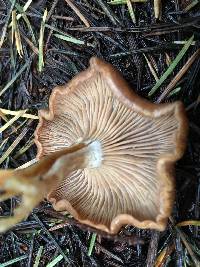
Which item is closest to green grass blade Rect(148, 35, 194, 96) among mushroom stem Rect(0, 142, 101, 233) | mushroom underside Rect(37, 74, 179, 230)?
mushroom underside Rect(37, 74, 179, 230)

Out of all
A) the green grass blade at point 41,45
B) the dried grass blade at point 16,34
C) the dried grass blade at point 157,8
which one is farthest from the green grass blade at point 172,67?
the dried grass blade at point 16,34

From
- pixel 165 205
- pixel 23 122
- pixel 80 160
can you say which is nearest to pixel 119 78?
pixel 80 160

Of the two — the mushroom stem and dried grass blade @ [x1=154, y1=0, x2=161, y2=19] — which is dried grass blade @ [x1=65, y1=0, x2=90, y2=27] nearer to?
dried grass blade @ [x1=154, y1=0, x2=161, y2=19]

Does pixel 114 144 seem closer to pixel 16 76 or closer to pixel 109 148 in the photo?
pixel 109 148

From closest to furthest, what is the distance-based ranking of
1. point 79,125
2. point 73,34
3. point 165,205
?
point 165,205
point 79,125
point 73,34

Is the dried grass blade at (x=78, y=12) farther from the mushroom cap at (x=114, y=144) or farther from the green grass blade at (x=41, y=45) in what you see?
the mushroom cap at (x=114, y=144)

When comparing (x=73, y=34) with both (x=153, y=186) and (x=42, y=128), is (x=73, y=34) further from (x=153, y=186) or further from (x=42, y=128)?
(x=153, y=186)
